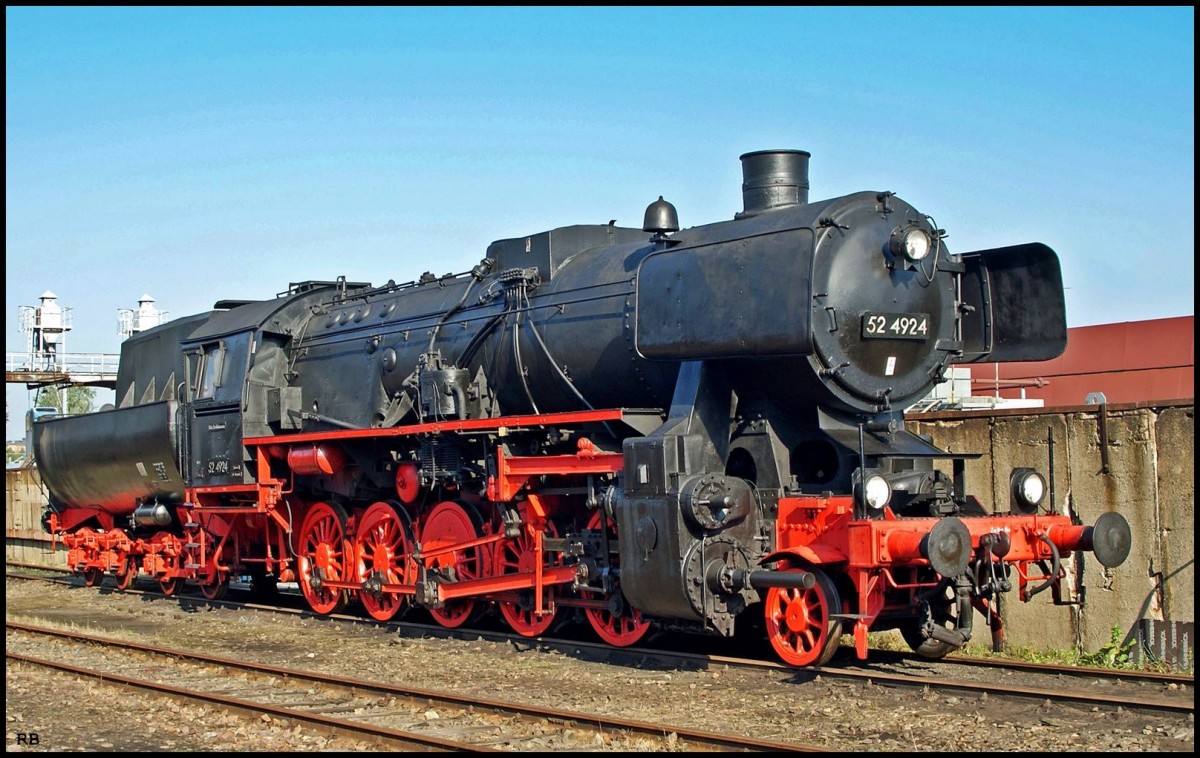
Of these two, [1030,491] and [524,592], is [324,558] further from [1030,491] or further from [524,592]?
[1030,491]

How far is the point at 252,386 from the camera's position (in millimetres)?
15031

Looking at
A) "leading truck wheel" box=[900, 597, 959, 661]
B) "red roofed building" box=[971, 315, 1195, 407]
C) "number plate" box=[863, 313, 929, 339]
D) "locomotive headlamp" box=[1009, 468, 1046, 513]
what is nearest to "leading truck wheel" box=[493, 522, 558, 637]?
"leading truck wheel" box=[900, 597, 959, 661]

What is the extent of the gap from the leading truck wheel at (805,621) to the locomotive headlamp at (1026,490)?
6.12 ft

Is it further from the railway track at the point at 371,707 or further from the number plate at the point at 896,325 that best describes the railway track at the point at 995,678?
the number plate at the point at 896,325

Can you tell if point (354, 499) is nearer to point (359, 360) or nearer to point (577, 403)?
point (359, 360)

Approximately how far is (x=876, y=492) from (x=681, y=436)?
155 cm

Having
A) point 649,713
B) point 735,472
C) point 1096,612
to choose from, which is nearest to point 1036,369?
point 1096,612

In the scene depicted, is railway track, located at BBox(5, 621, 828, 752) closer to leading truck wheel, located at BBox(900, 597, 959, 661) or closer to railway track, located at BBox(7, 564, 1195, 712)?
railway track, located at BBox(7, 564, 1195, 712)

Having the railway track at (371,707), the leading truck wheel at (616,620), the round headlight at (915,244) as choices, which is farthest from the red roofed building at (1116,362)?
the railway track at (371,707)

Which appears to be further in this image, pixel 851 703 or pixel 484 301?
pixel 484 301

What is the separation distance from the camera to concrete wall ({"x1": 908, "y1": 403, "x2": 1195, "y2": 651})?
35.4ft

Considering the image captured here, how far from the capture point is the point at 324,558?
48.4 feet

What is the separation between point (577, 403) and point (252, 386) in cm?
540

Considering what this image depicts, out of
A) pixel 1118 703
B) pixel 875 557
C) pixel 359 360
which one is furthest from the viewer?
pixel 359 360
